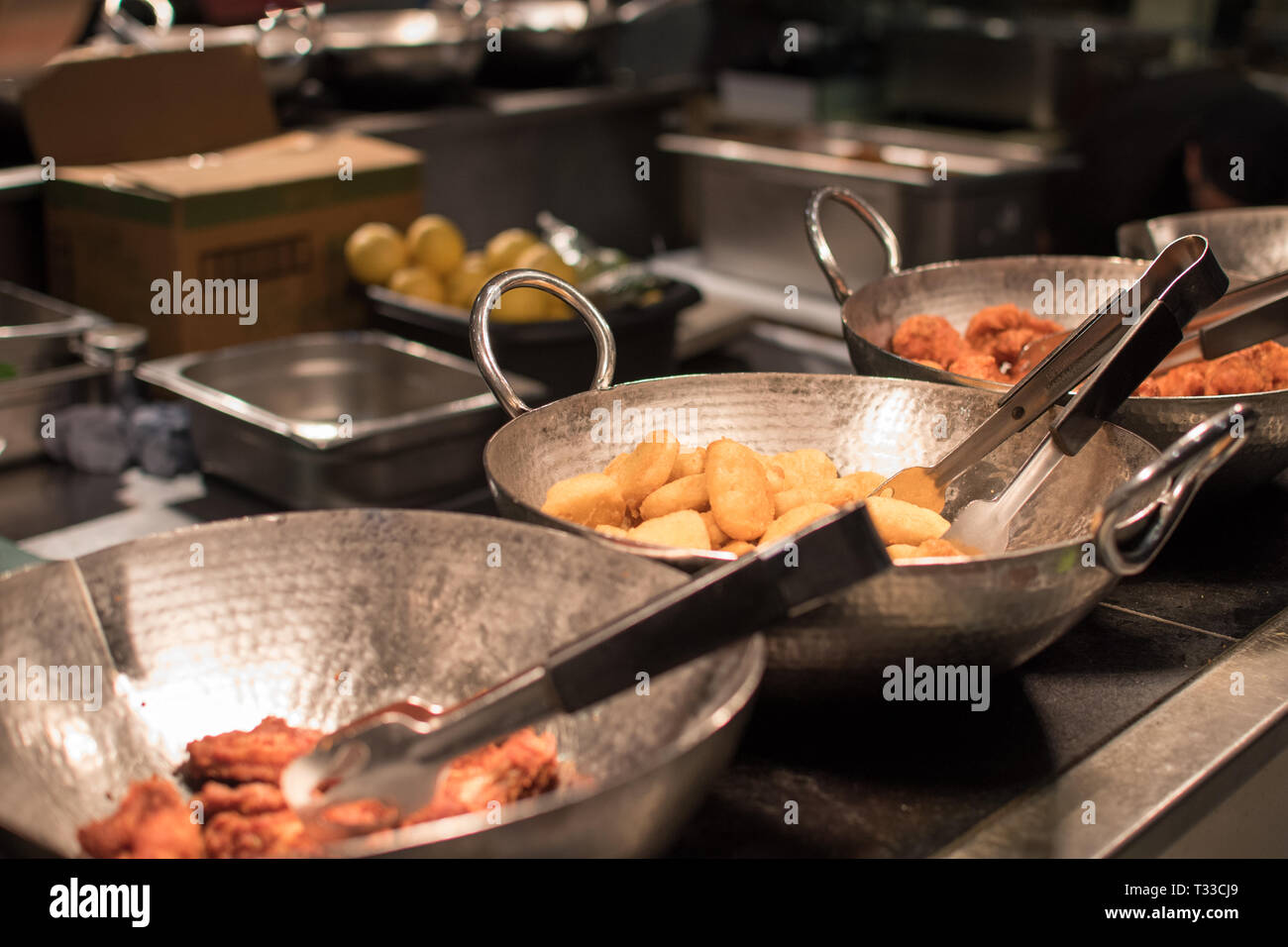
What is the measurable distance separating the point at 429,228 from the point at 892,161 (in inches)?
67.5

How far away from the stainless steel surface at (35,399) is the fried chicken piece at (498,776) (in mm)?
1344

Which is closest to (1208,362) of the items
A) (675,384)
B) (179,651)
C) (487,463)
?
(675,384)

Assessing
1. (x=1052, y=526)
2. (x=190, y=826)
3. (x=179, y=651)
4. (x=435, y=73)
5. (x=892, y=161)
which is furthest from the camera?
(x=892, y=161)

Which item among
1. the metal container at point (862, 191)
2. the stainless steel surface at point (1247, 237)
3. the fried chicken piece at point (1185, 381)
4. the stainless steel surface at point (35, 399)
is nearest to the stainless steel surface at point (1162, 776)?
the fried chicken piece at point (1185, 381)

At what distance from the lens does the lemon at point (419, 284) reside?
2.31m

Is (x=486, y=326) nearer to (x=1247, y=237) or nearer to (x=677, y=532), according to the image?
(x=677, y=532)

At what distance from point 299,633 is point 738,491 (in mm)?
351

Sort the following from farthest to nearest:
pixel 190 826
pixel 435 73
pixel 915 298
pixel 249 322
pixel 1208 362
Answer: pixel 435 73 < pixel 249 322 < pixel 915 298 < pixel 1208 362 < pixel 190 826

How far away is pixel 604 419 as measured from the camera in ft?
3.72

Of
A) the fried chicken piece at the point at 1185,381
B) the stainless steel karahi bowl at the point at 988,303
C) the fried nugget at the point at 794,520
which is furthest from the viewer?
the fried chicken piece at the point at 1185,381

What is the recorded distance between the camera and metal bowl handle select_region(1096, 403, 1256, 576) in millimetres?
798

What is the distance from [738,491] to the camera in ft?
3.25

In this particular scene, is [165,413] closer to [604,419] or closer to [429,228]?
[429,228]

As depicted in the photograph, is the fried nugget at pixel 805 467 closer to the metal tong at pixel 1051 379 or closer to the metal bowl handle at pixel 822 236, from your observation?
the metal tong at pixel 1051 379
